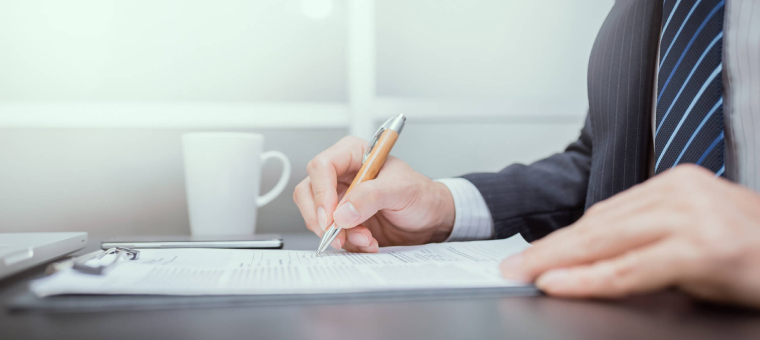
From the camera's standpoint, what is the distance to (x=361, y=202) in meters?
0.49

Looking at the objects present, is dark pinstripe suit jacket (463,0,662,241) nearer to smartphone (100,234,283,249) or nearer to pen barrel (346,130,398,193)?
pen barrel (346,130,398,193)

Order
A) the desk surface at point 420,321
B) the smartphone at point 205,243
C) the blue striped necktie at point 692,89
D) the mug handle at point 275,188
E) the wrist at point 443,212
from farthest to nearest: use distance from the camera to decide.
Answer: the mug handle at point 275,188 → the wrist at point 443,212 → the smartphone at point 205,243 → the blue striped necktie at point 692,89 → the desk surface at point 420,321

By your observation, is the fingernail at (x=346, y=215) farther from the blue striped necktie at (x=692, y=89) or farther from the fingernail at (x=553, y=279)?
the blue striped necktie at (x=692, y=89)

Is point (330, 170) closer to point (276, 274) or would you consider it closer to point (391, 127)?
point (391, 127)

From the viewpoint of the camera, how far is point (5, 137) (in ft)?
2.61

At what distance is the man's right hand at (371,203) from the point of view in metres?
0.50

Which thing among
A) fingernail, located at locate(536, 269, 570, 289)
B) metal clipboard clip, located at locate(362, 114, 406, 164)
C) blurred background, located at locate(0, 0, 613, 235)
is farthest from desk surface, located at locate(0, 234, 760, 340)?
blurred background, located at locate(0, 0, 613, 235)

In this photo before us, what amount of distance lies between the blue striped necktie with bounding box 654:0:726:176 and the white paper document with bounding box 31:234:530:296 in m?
0.21

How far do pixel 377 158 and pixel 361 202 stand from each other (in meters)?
0.08

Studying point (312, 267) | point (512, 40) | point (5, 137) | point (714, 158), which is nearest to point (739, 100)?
point (714, 158)

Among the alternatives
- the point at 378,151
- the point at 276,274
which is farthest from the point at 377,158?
the point at 276,274

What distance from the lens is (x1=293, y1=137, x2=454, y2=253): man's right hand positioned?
1.64 feet

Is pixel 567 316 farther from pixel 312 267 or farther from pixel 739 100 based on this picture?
pixel 739 100

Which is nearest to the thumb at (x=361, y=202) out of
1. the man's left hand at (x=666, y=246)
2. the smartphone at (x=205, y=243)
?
the smartphone at (x=205, y=243)
